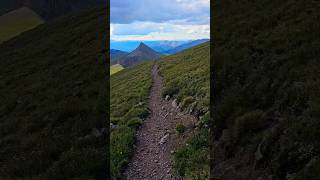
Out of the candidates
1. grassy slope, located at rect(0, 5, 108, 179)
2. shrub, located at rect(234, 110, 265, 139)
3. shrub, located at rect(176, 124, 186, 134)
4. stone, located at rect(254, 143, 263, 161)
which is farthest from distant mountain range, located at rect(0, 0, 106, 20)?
stone, located at rect(254, 143, 263, 161)

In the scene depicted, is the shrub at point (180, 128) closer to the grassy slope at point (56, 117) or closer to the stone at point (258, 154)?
the grassy slope at point (56, 117)

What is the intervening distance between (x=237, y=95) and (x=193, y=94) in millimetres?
4336

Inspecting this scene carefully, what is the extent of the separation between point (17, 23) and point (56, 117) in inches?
2672

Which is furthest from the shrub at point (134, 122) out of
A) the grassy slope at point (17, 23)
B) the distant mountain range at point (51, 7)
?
the distant mountain range at point (51, 7)

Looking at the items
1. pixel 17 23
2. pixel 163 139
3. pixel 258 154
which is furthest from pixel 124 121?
pixel 17 23

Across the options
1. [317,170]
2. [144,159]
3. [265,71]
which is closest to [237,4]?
[265,71]

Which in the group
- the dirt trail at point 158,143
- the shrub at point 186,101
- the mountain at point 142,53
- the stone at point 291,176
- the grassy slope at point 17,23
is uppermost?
the grassy slope at point 17,23

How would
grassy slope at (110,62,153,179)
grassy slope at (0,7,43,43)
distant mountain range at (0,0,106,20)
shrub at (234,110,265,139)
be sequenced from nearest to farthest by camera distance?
1. shrub at (234,110,265,139)
2. grassy slope at (110,62,153,179)
3. grassy slope at (0,7,43,43)
4. distant mountain range at (0,0,106,20)

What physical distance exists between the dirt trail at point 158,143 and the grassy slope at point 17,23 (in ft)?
177

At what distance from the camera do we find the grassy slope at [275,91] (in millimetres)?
9047

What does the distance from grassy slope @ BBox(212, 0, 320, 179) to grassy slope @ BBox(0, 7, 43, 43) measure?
53.3m

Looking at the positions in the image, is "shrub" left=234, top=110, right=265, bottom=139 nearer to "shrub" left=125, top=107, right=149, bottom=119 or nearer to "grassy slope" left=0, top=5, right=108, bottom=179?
"grassy slope" left=0, top=5, right=108, bottom=179

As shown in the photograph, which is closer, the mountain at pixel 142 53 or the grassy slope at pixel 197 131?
→ the grassy slope at pixel 197 131

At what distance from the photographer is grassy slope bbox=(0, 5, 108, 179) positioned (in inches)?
444
